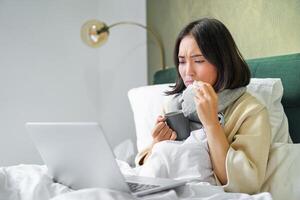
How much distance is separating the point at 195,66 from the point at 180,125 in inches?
7.9

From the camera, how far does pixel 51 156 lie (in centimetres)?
113

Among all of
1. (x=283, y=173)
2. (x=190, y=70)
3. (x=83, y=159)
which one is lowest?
(x=283, y=173)

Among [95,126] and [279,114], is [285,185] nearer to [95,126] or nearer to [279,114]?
[279,114]

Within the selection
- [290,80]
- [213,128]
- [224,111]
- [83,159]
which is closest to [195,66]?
[224,111]

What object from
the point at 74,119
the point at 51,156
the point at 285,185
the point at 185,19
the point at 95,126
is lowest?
the point at 74,119

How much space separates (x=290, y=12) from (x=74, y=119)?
1.64 meters

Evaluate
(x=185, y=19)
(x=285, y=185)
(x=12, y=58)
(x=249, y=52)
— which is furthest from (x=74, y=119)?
(x=285, y=185)

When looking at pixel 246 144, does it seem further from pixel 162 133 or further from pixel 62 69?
pixel 62 69

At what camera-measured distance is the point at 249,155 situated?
3.92 ft

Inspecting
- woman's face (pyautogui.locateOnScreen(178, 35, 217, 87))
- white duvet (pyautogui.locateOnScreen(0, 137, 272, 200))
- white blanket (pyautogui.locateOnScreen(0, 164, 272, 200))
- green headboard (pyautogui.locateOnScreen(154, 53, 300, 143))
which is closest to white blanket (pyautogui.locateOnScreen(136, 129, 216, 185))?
white duvet (pyautogui.locateOnScreen(0, 137, 272, 200))

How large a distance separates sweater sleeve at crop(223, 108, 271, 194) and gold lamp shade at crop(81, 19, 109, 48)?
1416mm

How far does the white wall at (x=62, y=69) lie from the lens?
2.54 m

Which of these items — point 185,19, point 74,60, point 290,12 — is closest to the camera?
point 290,12

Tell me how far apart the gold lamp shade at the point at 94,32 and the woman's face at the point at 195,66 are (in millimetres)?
1156
